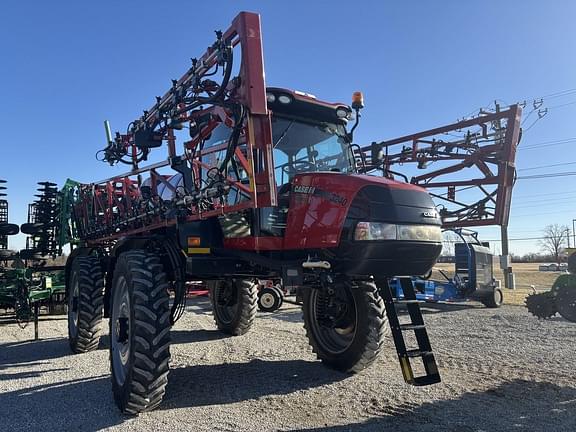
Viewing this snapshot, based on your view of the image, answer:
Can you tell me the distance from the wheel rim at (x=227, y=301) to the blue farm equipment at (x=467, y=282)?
20.9 feet

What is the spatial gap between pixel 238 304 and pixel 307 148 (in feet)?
14.0

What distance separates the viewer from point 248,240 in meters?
5.20

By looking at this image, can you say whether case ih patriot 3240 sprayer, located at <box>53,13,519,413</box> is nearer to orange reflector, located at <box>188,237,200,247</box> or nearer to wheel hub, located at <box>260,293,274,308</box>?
orange reflector, located at <box>188,237,200,247</box>

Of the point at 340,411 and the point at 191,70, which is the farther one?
the point at 191,70

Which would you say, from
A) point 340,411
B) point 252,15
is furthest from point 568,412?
point 252,15

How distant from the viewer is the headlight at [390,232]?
4.39 meters

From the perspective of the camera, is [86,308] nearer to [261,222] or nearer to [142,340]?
[142,340]

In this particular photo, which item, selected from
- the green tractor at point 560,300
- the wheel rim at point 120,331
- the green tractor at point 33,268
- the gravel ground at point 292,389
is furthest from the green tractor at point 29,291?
the green tractor at point 560,300

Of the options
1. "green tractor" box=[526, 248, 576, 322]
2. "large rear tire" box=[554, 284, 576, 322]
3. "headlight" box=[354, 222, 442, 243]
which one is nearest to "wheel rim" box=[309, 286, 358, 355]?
"headlight" box=[354, 222, 442, 243]

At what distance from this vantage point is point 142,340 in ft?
15.4

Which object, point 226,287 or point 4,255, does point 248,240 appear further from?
point 4,255

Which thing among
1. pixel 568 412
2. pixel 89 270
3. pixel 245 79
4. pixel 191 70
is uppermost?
pixel 191 70

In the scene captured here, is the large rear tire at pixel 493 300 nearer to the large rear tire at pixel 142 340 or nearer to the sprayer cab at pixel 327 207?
the sprayer cab at pixel 327 207

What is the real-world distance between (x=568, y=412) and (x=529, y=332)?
5.42 metres
